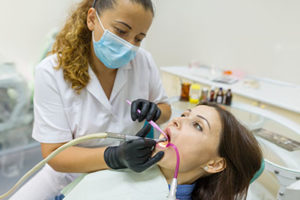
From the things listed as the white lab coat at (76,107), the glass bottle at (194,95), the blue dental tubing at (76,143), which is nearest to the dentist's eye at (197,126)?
the blue dental tubing at (76,143)

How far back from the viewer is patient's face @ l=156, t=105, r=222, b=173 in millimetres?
895

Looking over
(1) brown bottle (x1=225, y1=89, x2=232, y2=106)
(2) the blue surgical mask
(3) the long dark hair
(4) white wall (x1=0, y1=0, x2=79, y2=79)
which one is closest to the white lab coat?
(2) the blue surgical mask

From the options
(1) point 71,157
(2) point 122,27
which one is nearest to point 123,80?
(2) point 122,27

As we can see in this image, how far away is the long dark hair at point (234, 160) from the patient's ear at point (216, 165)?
0.02 meters

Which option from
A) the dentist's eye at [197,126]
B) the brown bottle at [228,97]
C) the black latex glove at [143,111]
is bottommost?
the brown bottle at [228,97]

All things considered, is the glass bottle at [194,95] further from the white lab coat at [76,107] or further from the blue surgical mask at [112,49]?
the blue surgical mask at [112,49]

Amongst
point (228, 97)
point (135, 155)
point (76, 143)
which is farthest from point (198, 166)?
point (228, 97)

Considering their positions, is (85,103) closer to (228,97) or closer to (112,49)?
(112,49)

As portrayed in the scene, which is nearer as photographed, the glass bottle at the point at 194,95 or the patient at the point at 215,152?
the patient at the point at 215,152

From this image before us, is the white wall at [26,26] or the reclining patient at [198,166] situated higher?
the white wall at [26,26]

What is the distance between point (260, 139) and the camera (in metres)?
1.29

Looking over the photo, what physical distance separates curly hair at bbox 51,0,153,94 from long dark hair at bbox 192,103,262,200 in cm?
65

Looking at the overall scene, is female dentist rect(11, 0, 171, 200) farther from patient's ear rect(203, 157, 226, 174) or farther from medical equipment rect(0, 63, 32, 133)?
medical equipment rect(0, 63, 32, 133)

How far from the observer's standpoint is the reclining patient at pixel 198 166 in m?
0.89
